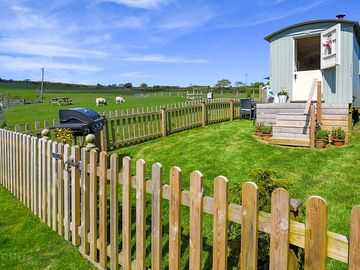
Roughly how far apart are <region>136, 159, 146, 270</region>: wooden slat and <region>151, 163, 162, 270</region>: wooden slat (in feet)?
0.51

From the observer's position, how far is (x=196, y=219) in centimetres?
241

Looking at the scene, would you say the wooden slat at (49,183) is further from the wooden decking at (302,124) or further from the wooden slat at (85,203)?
the wooden decking at (302,124)

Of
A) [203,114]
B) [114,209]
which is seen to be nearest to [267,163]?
[114,209]

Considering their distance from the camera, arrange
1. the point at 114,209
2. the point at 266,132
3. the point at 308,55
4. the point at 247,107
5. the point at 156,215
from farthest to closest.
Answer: the point at 247,107
the point at 308,55
the point at 266,132
the point at 114,209
the point at 156,215

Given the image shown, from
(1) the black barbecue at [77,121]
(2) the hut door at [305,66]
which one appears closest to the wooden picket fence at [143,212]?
(1) the black barbecue at [77,121]

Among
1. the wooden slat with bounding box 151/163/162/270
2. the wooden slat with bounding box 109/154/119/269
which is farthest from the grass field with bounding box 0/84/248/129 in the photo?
the wooden slat with bounding box 151/163/162/270

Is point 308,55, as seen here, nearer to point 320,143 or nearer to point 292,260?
point 320,143

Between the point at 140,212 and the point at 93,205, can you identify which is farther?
the point at 93,205

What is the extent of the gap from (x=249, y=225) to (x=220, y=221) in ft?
0.74

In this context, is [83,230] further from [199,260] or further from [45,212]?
[199,260]

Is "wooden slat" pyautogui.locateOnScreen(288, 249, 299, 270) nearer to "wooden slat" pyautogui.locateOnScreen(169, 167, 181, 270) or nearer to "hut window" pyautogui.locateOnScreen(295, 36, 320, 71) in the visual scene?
"wooden slat" pyautogui.locateOnScreen(169, 167, 181, 270)

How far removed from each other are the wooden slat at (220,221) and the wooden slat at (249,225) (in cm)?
14

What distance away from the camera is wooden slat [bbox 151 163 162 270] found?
8.85 feet

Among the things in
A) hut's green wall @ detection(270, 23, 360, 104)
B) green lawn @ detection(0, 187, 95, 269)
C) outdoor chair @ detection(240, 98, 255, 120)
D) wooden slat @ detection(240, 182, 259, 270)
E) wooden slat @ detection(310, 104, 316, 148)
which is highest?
hut's green wall @ detection(270, 23, 360, 104)
